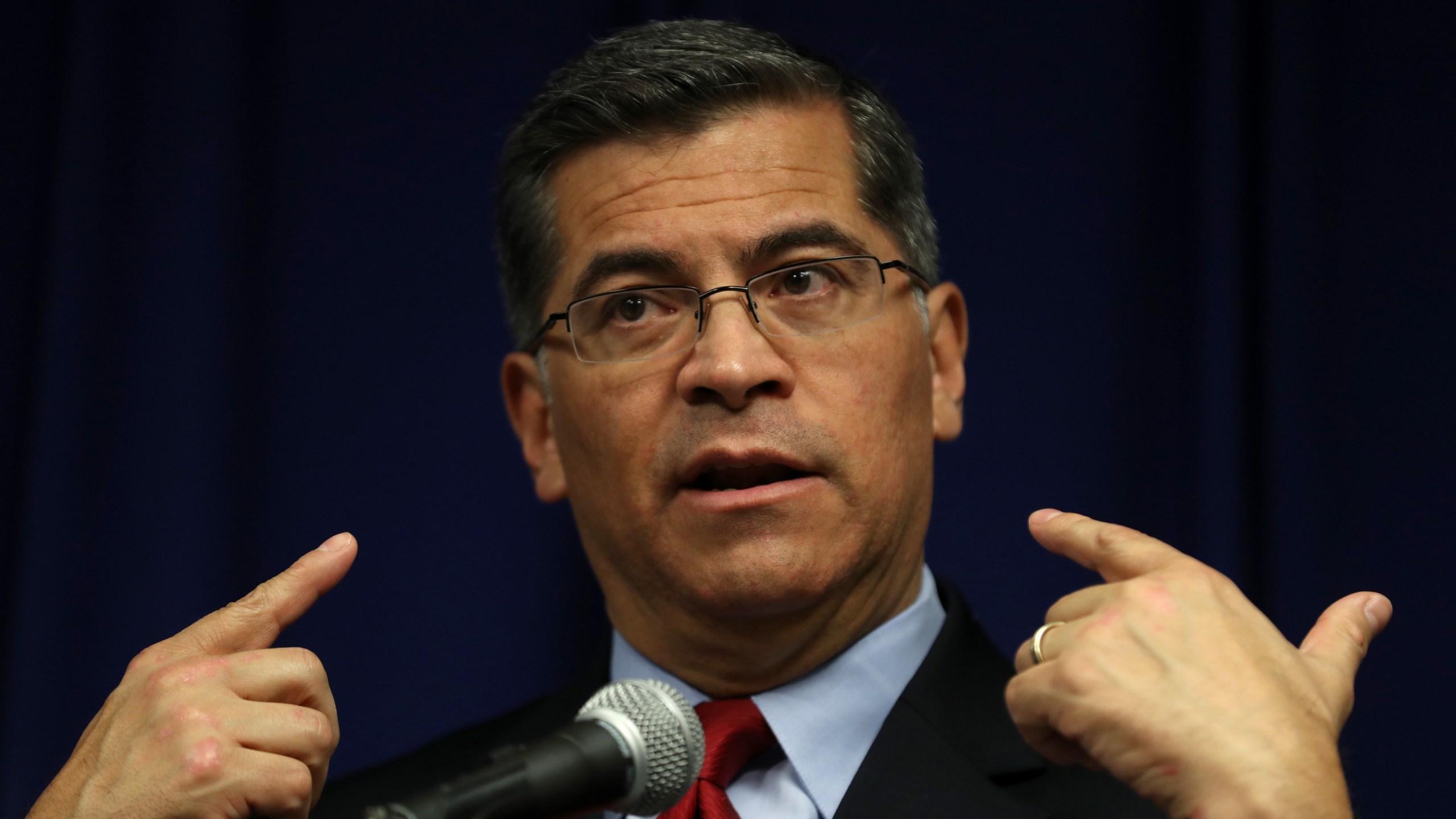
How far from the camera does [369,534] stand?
94.4 inches

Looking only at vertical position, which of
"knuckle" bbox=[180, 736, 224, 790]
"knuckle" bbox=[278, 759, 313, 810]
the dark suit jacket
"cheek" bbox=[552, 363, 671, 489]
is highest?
"cheek" bbox=[552, 363, 671, 489]

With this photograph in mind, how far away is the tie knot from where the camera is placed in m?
1.60

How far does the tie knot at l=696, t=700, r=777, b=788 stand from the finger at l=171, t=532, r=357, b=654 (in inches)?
21.6

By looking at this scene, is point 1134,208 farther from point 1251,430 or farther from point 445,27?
point 445,27

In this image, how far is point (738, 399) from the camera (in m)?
1.59

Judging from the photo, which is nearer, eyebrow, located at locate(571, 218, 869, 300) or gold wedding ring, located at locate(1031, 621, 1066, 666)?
gold wedding ring, located at locate(1031, 621, 1066, 666)

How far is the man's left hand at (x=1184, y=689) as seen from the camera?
1101 millimetres

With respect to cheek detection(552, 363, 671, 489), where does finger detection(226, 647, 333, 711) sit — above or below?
below

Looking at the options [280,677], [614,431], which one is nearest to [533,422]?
[614,431]

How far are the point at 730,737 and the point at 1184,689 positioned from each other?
678 mm

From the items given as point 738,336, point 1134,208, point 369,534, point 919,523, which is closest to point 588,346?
point 738,336

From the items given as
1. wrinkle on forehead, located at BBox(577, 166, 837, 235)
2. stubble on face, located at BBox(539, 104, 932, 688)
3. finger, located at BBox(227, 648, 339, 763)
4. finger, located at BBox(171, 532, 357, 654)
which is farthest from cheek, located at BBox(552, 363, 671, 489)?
finger, located at BBox(227, 648, 339, 763)

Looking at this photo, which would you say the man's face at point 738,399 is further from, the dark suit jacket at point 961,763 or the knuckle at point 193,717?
the knuckle at point 193,717

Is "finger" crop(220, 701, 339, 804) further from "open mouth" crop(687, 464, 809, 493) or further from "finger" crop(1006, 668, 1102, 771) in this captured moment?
"finger" crop(1006, 668, 1102, 771)
